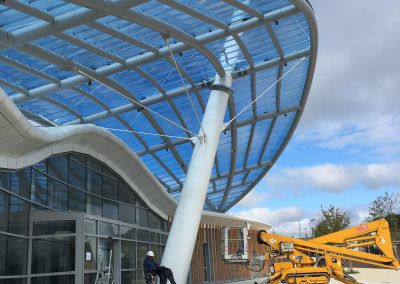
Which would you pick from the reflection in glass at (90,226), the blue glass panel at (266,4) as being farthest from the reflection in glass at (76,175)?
the blue glass panel at (266,4)

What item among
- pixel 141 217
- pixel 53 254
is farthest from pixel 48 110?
pixel 53 254

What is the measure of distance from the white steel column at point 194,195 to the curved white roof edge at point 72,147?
325 cm

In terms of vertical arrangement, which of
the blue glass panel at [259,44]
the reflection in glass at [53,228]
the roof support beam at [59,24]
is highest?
the blue glass panel at [259,44]

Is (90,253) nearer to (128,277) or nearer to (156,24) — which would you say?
(128,277)

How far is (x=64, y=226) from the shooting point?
14.4m

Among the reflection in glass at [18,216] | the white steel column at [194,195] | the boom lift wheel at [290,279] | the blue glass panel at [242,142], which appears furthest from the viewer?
the blue glass panel at [242,142]

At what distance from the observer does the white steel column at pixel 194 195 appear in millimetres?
15422

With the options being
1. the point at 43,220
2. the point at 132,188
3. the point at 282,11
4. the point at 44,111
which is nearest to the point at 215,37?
the point at 282,11

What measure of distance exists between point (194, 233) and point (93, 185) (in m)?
4.24

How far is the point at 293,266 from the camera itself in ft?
54.7

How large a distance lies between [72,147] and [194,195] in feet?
14.6

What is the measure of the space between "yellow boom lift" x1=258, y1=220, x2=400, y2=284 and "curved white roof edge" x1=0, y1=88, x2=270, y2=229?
6414 millimetres

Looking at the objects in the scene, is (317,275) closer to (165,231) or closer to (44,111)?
(165,231)

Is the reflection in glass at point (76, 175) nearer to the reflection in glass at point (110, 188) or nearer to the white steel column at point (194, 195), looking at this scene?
the reflection in glass at point (110, 188)
